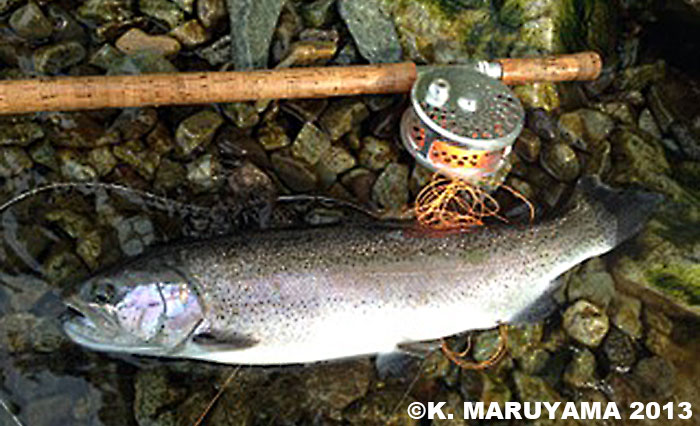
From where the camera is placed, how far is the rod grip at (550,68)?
3.13m

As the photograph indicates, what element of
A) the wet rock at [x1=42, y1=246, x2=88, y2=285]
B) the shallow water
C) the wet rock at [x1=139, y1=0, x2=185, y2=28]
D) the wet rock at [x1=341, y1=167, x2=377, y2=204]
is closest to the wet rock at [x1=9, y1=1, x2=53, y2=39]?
the wet rock at [x1=139, y1=0, x2=185, y2=28]

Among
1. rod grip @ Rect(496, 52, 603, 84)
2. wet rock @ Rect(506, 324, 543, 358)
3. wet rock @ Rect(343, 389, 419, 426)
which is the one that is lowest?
wet rock @ Rect(343, 389, 419, 426)

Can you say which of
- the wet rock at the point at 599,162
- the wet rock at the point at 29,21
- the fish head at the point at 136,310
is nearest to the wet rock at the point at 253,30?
the wet rock at the point at 29,21

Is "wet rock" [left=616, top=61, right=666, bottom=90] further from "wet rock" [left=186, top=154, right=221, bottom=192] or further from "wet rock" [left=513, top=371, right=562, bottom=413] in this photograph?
"wet rock" [left=186, top=154, right=221, bottom=192]

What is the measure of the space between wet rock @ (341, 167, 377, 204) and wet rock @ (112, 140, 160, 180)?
3.48ft

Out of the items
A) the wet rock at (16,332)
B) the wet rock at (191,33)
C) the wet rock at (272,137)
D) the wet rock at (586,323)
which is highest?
the wet rock at (191,33)

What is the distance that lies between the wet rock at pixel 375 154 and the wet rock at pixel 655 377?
179 cm

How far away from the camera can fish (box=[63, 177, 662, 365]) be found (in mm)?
2559

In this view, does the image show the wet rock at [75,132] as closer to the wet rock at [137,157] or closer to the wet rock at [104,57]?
the wet rock at [137,157]

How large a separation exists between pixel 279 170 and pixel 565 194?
169 centimetres

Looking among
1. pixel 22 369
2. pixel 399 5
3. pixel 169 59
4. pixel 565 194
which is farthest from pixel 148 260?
pixel 565 194

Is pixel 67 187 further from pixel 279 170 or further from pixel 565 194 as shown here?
pixel 565 194

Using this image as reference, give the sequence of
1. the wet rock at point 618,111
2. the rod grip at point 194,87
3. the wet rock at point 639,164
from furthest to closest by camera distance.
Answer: the wet rock at point 618,111
the wet rock at point 639,164
the rod grip at point 194,87

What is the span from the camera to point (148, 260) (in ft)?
8.62
